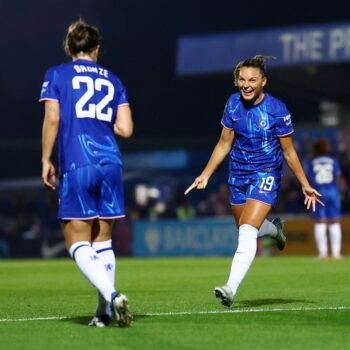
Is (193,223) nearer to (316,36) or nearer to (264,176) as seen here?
(316,36)

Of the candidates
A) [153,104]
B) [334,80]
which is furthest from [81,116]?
[153,104]

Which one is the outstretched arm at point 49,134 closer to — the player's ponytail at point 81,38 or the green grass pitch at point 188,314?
the player's ponytail at point 81,38

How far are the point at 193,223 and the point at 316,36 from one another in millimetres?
6353

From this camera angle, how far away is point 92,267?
27.6ft

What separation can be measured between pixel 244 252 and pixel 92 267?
7.32 ft

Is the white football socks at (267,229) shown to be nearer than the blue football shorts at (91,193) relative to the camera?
No

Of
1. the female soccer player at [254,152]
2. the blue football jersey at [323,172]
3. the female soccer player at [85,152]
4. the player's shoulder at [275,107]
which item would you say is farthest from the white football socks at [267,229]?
the blue football jersey at [323,172]

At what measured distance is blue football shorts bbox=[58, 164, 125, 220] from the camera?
851 cm

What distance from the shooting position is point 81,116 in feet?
28.2

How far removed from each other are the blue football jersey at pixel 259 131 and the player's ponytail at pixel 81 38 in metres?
2.19

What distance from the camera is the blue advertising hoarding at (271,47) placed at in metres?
32.2

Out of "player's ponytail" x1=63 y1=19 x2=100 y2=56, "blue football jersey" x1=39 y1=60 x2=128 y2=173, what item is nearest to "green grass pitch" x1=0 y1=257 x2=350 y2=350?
"blue football jersey" x1=39 y1=60 x2=128 y2=173

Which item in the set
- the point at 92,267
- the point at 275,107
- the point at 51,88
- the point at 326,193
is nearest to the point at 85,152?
the point at 51,88

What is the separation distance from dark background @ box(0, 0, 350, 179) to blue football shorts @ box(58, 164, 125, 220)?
3693 centimetres
